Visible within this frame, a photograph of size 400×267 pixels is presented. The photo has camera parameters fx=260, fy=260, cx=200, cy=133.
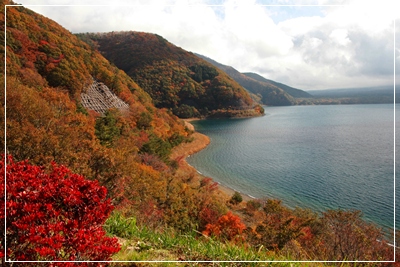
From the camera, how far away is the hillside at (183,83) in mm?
69062

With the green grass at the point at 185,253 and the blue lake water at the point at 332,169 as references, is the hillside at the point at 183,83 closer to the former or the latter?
the blue lake water at the point at 332,169

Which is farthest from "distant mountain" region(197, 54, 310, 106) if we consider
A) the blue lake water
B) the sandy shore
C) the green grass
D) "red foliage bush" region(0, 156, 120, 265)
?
"red foliage bush" region(0, 156, 120, 265)

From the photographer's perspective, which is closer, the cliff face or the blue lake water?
the blue lake water

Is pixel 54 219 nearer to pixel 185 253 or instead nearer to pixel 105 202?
pixel 105 202

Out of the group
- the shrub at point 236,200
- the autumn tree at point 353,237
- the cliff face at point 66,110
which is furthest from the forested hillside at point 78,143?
the autumn tree at point 353,237

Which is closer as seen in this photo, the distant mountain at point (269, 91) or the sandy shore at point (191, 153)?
the sandy shore at point (191, 153)

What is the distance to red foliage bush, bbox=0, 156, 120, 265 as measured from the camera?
2.62m

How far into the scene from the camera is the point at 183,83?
9269cm

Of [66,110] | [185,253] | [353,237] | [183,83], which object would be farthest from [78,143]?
[183,83]

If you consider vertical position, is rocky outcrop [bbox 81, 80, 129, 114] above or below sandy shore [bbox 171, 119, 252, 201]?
above

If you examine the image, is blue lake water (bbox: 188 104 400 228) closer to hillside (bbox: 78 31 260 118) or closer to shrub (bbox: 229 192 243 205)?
shrub (bbox: 229 192 243 205)

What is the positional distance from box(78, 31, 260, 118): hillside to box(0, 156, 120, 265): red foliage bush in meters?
62.8

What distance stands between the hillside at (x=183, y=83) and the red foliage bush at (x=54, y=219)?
62.8 meters

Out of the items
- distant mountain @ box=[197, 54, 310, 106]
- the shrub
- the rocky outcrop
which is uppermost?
distant mountain @ box=[197, 54, 310, 106]
